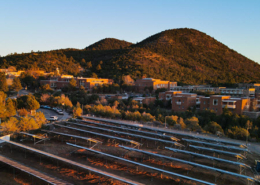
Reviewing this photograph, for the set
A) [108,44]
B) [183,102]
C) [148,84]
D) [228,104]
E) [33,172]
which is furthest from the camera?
[108,44]

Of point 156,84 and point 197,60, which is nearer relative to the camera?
point 156,84

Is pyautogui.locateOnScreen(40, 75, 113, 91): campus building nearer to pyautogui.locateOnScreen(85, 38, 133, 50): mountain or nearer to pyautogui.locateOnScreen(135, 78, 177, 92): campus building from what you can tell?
pyautogui.locateOnScreen(135, 78, 177, 92): campus building

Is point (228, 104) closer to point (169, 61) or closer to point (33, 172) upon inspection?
point (33, 172)

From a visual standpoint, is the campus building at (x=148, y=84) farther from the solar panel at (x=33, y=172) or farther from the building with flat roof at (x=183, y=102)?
the solar panel at (x=33, y=172)

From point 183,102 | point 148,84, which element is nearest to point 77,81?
point 148,84

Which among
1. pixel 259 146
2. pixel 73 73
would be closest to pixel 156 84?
pixel 73 73

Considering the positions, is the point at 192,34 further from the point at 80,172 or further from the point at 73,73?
the point at 80,172

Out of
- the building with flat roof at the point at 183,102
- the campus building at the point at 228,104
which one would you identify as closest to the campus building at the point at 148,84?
the building with flat roof at the point at 183,102

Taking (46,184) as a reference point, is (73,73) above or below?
above
